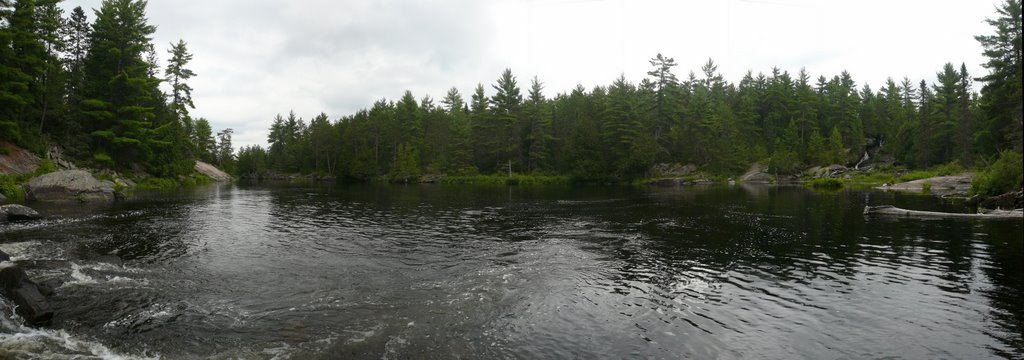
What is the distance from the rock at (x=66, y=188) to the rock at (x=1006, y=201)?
6945 cm

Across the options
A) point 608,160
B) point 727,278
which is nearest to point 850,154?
point 608,160

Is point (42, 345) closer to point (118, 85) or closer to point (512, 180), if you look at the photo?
point (118, 85)

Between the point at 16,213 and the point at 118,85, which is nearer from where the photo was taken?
the point at 16,213

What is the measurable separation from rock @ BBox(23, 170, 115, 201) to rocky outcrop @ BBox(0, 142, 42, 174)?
5.68 m

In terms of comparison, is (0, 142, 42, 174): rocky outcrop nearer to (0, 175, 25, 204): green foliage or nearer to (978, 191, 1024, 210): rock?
(0, 175, 25, 204): green foliage

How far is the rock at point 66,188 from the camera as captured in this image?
37719 mm

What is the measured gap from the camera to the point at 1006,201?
31844 mm

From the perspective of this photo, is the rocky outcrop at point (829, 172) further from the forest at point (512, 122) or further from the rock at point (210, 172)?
the rock at point (210, 172)

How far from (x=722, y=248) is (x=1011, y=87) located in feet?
186

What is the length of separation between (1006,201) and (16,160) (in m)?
82.0

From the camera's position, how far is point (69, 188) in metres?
39.3

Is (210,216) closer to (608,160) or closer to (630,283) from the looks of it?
(630,283)

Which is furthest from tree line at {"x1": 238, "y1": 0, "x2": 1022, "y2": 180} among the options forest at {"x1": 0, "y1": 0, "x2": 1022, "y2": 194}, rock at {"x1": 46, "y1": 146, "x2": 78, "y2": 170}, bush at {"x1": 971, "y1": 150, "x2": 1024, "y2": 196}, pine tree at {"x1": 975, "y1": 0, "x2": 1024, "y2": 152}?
rock at {"x1": 46, "y1": 146, "x2": 78, "y2": 170}

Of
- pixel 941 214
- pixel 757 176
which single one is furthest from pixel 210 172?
pixel 941 214
